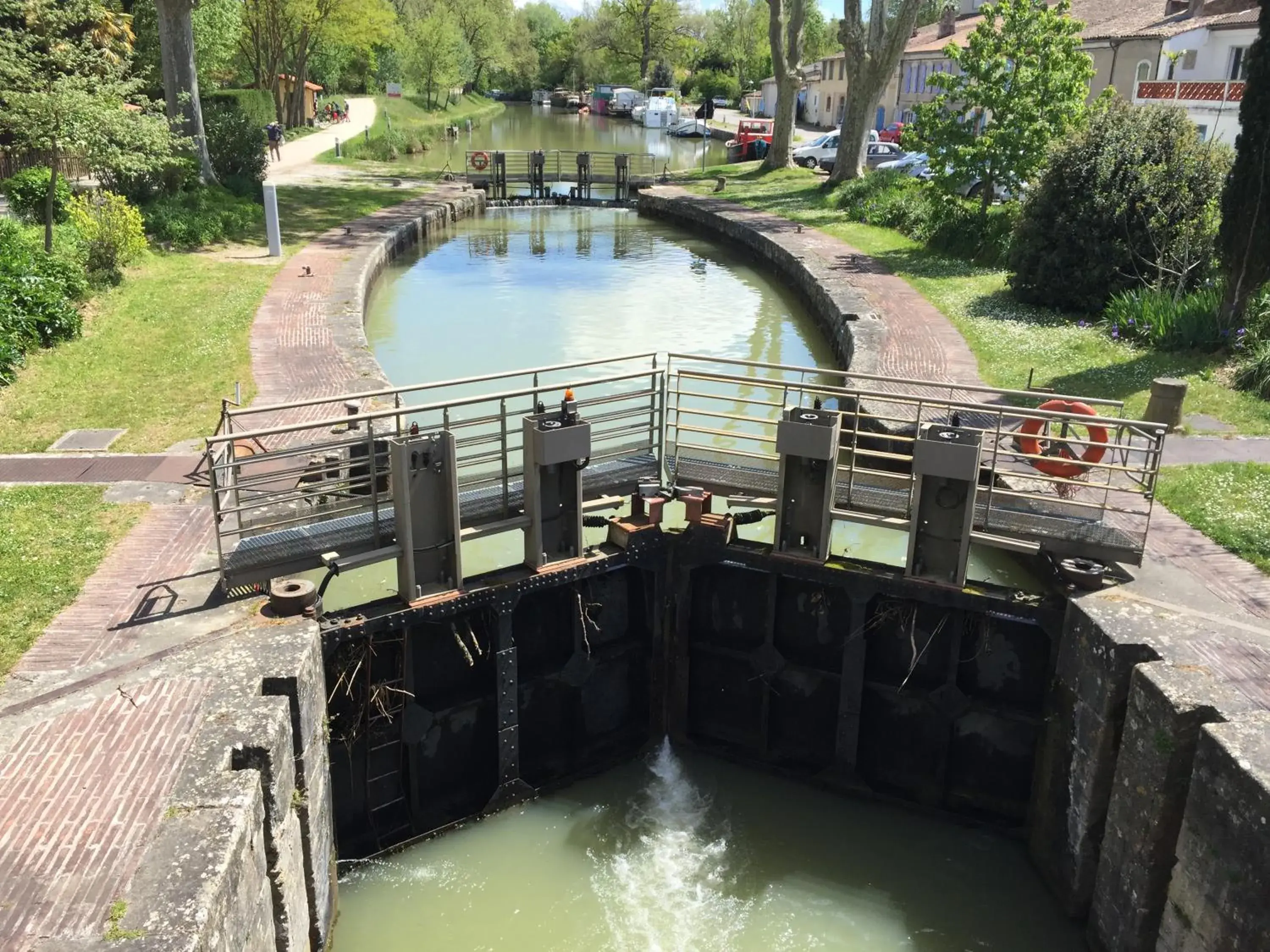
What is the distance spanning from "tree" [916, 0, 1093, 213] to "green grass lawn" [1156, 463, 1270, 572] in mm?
13803

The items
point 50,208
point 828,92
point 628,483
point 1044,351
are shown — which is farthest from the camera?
point 828,92

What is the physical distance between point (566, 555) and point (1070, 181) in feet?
46.6

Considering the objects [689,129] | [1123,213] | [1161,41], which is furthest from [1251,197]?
[689,129]

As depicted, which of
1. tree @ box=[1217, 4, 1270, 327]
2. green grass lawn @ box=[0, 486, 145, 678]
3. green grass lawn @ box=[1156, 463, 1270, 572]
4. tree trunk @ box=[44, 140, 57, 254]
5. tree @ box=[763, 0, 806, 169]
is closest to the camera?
green grass lawn @ box=[0, 486, 145, 678]

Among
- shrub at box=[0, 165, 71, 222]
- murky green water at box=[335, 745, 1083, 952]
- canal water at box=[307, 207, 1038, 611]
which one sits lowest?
murky green water at box=[335, 745, 1083, 952]

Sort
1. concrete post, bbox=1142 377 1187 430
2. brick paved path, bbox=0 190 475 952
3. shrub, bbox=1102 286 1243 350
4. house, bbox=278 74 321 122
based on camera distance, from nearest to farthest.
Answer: brick paved path, bbox=0 190 475 952
concrete post, bbox=1142 377 1187 430
shrub, bbox=1102 286 1243 350
house, bbox=278 74 321 122

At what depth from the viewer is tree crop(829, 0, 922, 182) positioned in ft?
104

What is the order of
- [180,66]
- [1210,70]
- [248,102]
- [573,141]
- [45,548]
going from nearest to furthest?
[45,548] < [180,66] < [1210,70] < [248,102] < [573,141]

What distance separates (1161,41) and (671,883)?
40208 mm

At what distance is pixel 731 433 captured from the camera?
9.88m

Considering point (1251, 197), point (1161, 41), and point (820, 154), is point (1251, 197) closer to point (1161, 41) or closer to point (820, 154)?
point (1161, 41)

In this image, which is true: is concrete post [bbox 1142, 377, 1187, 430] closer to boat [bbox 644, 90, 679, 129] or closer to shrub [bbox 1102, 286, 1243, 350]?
shrub [bbox 1102, 286, 1243, 350]

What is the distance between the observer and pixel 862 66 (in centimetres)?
3256

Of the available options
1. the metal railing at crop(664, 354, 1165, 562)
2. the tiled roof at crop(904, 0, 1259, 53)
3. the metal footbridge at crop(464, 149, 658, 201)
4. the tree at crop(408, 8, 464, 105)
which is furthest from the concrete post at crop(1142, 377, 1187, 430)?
the tree at crop(408, 8, 464, 105)
